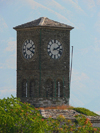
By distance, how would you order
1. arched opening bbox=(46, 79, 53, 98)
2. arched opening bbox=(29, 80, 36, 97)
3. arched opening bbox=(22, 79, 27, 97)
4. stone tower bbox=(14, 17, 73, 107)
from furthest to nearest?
arched opening bbox=(22, 79, 27, 97), arched opening bbox=(29, 80, 36, 97), arched opening bbox=(46, 79, 53, 98), stone tower bbox=(14, 17, 73, 107)

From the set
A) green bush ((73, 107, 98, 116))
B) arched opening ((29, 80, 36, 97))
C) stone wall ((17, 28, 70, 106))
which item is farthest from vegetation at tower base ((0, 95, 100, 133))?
arched opening ((29, 80, 36, 97))

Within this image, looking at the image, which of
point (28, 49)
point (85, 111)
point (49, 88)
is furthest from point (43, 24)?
point (85, 111)

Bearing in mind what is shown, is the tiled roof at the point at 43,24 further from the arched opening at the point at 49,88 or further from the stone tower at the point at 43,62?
the arched opening at the point at 49,88

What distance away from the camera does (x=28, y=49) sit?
36.8 m

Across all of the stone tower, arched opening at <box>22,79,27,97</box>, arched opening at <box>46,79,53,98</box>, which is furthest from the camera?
arched opening at <box>22,79,27,97</box>

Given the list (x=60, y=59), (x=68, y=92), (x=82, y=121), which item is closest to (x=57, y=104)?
(x=68, y=92)

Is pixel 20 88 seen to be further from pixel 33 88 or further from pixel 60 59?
pixel 60 59

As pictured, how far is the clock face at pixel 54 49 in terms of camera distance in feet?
119

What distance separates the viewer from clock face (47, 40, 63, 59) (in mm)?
36125

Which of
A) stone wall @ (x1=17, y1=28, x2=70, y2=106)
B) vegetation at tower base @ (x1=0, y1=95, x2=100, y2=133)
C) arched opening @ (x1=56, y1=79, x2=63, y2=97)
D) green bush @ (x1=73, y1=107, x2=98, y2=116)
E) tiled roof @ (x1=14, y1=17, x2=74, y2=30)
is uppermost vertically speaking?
tiled roof @ (x1=14, y1=17, x2=74, y2=30)

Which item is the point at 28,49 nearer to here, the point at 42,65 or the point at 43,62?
the point at 43,62

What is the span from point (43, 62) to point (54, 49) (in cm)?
152

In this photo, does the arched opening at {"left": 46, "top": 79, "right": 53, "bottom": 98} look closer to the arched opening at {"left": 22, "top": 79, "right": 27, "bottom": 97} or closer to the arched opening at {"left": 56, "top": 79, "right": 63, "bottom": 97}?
the arched opening at {"left": 56, "top": 79, "right": 63, "bottom": 97}

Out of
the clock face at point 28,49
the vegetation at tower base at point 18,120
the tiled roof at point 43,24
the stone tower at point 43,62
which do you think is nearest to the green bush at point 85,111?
the stone tower at point 43,62
